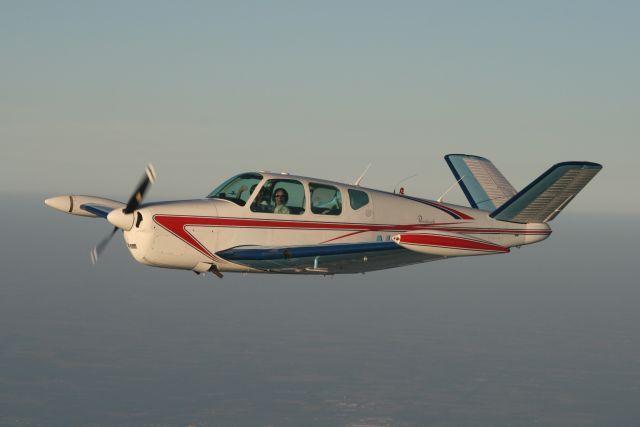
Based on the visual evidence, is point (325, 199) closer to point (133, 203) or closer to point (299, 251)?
point (299, 251)

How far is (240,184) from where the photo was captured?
2428 centimetres

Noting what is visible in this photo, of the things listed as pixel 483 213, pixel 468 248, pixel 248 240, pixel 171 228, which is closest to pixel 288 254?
pixel 248 240

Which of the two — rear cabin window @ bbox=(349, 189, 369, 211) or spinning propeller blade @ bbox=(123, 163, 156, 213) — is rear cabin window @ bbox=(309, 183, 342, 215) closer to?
rear cabin window @ bbox=(349, 189, 369, 211)

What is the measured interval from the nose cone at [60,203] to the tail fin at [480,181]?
1425cm

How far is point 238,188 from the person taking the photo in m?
24.2

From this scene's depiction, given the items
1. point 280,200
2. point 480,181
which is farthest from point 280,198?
point 480,181

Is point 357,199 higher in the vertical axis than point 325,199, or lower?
higher

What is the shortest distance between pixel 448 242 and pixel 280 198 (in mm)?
5730

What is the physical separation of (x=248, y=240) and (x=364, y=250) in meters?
4.03

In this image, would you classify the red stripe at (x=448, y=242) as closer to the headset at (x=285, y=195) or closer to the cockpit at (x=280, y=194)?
the cockpit at (x=280, y=194)

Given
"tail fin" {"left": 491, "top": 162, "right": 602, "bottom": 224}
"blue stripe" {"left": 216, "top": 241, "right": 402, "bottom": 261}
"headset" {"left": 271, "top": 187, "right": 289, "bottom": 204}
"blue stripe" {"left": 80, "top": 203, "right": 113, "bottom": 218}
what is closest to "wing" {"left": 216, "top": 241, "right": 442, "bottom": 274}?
"blue stripe" {"left": 216, "top": 241, "right": 402, "bottom": 261}

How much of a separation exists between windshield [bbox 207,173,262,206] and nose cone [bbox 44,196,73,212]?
220 inches

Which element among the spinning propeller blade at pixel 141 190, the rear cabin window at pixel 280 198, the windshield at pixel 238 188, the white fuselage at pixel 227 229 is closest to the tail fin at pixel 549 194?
the white fuselage at pixel 227 229

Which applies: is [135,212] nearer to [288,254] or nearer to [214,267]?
[214,267]
